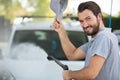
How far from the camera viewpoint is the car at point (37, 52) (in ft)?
19.9

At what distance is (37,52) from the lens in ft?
22.6

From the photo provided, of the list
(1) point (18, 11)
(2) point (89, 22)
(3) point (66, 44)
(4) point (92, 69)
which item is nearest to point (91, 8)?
(2) point (89, 22)

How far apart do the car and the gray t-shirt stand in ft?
8.11

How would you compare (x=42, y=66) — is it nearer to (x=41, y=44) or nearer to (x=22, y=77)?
(x=22, y=77)

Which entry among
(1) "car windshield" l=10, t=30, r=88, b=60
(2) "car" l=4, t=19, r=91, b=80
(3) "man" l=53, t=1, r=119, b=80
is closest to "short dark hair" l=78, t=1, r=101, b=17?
(3) "man" l=53, t=1, r=119, b=80

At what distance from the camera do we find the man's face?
11.2 ft

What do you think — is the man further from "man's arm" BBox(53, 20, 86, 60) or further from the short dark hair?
"man's arm" BBox(53, 20, 86, 60)

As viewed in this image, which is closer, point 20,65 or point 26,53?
point 20,65

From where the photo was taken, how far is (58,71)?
6.06m

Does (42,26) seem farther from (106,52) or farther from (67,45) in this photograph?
(106,52)

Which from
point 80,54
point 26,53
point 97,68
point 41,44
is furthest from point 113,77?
point 41,44

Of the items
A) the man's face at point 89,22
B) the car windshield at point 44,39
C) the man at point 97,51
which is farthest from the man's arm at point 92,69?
the car windshield at point 44,39

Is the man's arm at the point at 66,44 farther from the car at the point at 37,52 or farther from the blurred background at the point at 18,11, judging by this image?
the blurred background at the point at 18,11

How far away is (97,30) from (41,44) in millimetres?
4048
